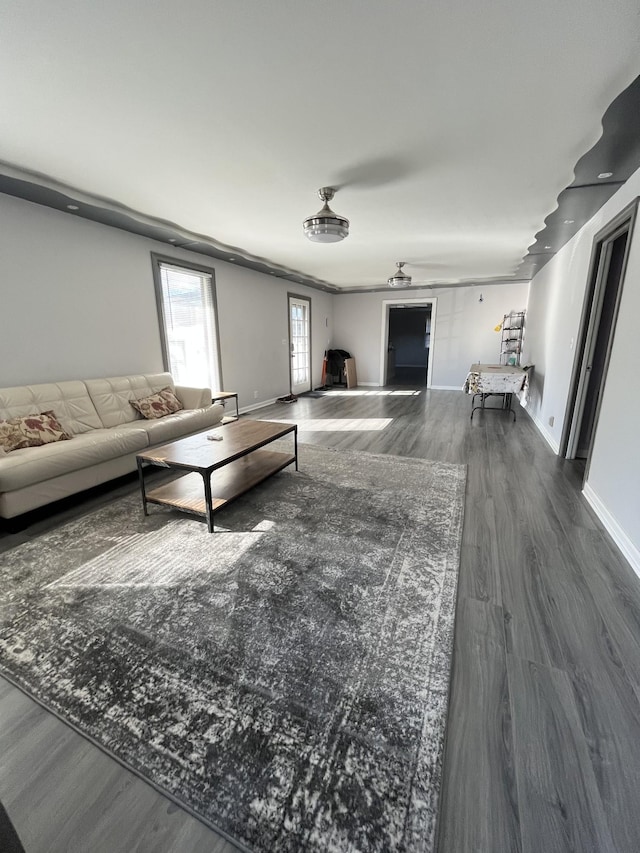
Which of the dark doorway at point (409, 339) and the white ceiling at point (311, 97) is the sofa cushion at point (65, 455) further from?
the dark doorway at point (409, 339)

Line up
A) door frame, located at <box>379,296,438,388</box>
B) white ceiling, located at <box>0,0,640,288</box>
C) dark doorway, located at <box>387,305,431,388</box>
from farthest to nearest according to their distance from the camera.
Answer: dark doorway, located at <box>387,305,431,388</box> < door frame, located at <box>379,296,438,388</box> < white ceiling, located at <box>0,0,640,288</box>

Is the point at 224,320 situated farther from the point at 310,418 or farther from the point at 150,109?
the point at 150,109

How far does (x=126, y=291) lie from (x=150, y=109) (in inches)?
92.6

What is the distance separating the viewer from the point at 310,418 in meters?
5.75

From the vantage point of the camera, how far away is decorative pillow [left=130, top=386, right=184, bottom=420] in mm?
3816

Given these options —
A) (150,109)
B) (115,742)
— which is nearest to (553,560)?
(115,742)

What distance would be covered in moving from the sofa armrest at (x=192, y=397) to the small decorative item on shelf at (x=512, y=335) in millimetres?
6107

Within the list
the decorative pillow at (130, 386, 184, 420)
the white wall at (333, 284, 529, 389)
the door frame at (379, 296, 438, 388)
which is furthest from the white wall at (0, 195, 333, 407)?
the door frame at (379, 296, 438, 388)

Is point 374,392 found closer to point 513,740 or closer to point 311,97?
point 311,97

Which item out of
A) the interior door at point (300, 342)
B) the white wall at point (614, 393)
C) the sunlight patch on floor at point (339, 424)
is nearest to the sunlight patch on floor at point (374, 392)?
the interior door at point (300, 342)

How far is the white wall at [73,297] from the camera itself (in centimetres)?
302

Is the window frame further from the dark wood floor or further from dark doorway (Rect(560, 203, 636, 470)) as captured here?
dark doorway (Rect(560, 203, 636, 470))

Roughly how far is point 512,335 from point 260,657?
8.15 meters

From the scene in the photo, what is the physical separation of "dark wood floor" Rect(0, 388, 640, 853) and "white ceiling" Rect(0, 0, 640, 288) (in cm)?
244
